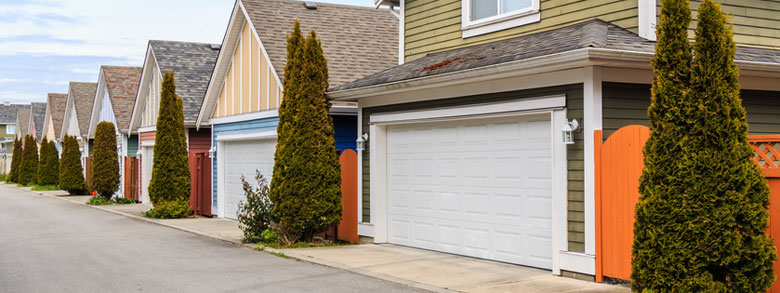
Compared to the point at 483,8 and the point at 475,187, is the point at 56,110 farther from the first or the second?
the point at 475,187

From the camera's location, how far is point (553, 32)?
1127cm

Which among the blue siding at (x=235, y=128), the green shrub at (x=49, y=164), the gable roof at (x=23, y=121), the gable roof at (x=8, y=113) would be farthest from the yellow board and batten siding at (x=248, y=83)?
the gable roof at (x=8, y=113)

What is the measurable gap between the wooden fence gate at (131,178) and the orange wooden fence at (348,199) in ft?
58.6

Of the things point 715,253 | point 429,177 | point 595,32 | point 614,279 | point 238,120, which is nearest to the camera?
point 715,253

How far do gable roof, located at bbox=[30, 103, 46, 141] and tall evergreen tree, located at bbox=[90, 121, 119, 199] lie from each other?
33414 mm

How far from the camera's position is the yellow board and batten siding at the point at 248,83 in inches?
724

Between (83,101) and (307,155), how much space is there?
3345 cm

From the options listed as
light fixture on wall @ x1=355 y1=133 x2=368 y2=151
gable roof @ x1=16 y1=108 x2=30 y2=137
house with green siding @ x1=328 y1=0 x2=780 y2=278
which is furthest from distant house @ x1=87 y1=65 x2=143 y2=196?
gable roof @ x1=16 y1=108 x2=30 y2=137

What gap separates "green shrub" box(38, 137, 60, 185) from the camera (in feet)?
142

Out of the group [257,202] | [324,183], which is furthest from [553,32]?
[257,202]

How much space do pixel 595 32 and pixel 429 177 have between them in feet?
13.2

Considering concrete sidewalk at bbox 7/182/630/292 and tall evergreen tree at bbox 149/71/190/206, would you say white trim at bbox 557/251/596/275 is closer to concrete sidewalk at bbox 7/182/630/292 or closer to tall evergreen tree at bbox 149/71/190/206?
concrete sidewalk at bbox 7/182/630/292

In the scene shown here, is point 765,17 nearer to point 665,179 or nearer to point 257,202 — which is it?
point 665,179

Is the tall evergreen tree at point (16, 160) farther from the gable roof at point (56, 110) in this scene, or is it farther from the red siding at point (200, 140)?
the red siding at point (200, 140)
